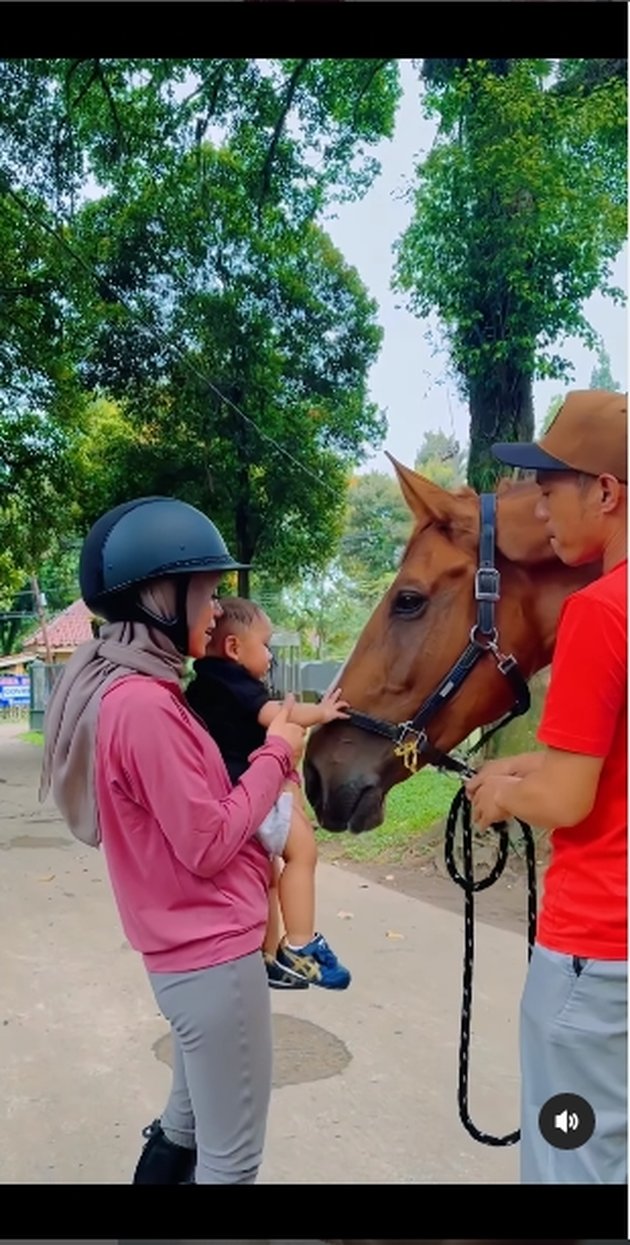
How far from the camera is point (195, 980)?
5.01 feet

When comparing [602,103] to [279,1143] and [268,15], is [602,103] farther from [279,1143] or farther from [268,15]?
[279,1143]

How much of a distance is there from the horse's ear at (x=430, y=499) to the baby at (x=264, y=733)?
1.21 ft

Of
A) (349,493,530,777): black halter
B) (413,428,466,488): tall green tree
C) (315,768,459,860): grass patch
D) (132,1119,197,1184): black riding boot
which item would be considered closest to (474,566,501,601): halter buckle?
(349,493,530,777): black halter

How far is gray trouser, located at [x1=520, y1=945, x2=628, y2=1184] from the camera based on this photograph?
1427 millimetres

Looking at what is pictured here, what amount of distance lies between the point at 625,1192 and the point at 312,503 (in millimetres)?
1460

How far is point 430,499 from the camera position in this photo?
1.82m

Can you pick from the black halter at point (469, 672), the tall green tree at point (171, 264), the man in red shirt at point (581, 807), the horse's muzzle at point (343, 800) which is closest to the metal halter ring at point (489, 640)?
the black halter at point (469, 672)

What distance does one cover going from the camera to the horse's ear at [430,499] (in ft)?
5.90

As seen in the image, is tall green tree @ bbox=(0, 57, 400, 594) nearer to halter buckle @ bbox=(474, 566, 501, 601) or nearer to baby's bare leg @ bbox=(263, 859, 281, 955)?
halter buckle @ bbox=(474, 566, 501, 601)

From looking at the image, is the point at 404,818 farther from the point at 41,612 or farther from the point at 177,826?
the point at 41,612

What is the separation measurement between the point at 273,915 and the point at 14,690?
0.72 m

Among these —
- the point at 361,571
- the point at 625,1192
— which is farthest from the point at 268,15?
the point at 625,1192

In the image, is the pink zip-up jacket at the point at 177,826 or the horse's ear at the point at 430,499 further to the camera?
the horse's ear at the point at 430,499

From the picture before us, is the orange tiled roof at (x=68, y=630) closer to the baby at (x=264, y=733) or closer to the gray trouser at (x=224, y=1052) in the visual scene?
the baby at (x=264, y=733)
